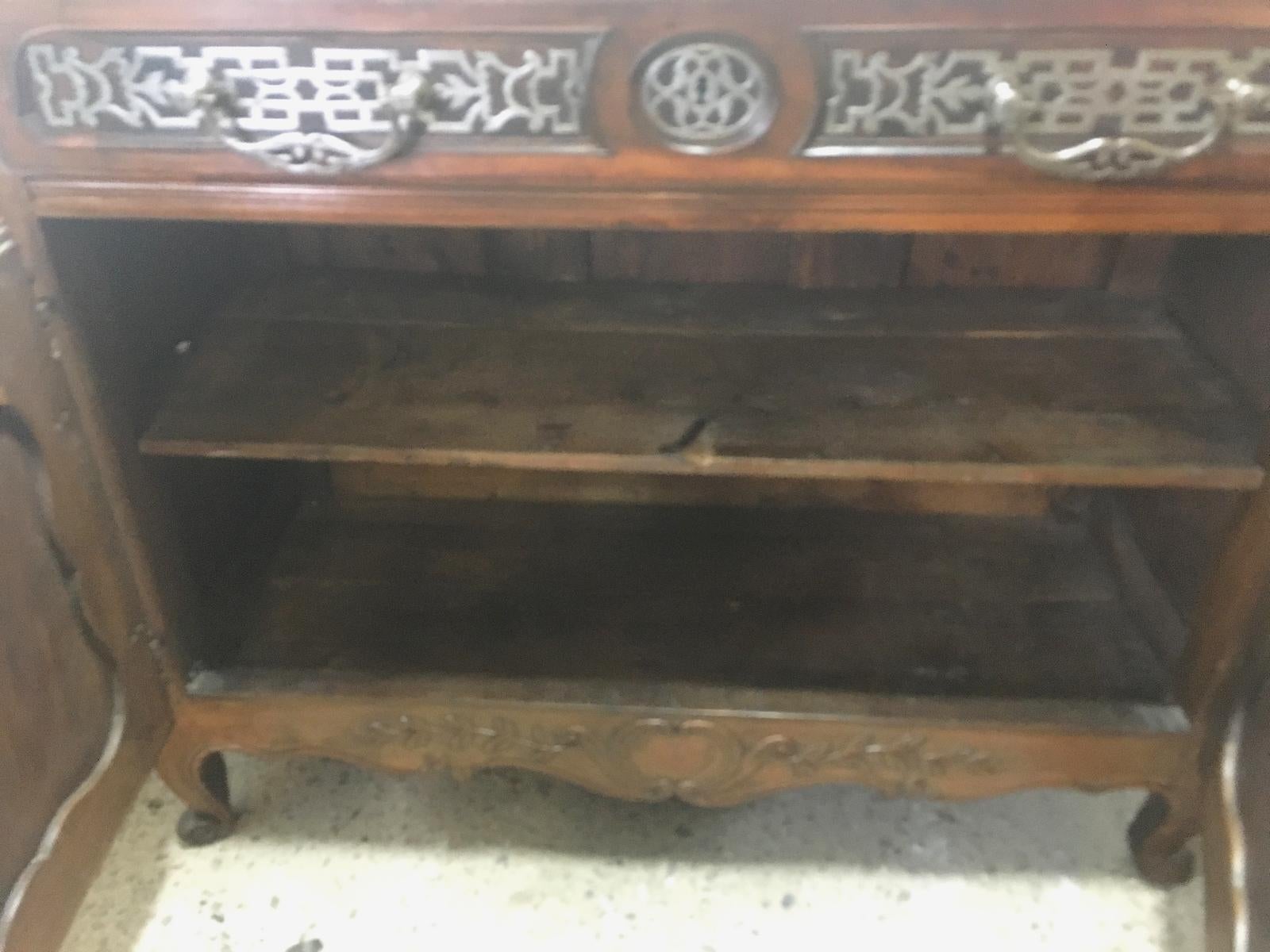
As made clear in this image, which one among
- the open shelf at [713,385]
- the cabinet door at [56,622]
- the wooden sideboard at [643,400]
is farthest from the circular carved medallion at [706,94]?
the cabinet door at [56,622]

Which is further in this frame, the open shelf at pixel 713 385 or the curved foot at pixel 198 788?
the curved foot at pixel 198 788

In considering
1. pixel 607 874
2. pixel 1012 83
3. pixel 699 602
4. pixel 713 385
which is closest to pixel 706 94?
pixel 1012 83

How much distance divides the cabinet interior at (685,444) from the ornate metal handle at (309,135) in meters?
0.18

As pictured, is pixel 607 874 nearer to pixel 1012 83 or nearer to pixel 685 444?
pixel 685 444

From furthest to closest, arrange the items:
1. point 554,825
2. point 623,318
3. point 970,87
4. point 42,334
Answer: point 554,825, point 623,318, point 42,334, point 970,87

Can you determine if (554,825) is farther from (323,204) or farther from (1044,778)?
(323,204)

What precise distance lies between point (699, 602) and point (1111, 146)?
57cm

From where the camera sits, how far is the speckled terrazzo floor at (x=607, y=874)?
3.30 ft

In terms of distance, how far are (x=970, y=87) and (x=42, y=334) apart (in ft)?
2.08

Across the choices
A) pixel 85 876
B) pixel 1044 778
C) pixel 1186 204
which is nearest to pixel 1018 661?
pixel 1044 778

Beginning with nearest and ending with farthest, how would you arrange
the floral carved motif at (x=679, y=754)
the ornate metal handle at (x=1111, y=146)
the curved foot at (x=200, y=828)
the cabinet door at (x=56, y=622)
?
the ornate metal handle at (x=1111, y=146) → the cabinet door at (x=56, y=622) → the floral carved motif at (x=679, y=754) → the curved foot at (x=200, y=828)

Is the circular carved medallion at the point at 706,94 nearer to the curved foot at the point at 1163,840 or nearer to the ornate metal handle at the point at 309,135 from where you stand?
the ornate metal handle at the point at 309,135

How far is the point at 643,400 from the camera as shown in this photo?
0.87 m

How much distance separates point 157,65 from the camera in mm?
664
